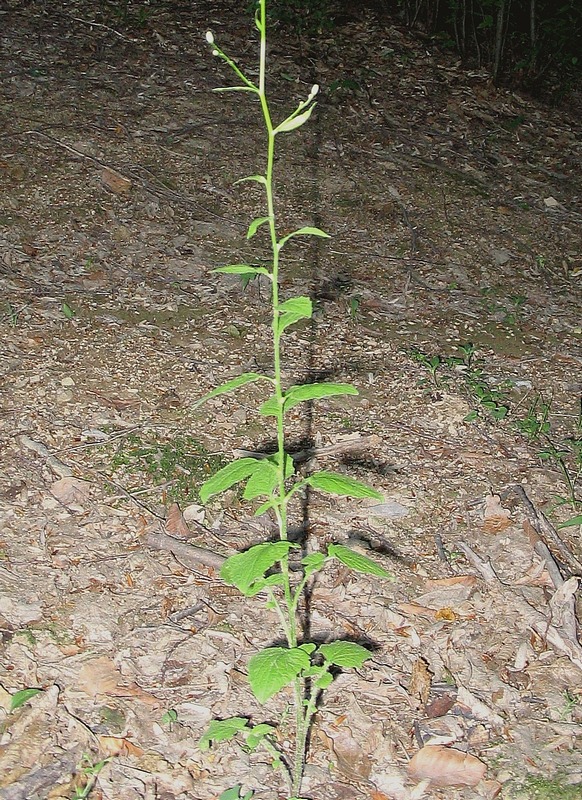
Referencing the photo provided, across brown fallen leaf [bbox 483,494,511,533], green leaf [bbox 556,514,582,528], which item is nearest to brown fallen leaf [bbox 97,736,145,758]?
brown fallen leaf [bbox 483,494,511,533]

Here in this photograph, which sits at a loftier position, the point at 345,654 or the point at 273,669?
the point at 273,669

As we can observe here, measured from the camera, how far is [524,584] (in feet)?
8.91

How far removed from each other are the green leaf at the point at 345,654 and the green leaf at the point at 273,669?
5.5 inches

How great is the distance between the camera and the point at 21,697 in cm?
220

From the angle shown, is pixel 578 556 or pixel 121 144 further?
pixel 121 144

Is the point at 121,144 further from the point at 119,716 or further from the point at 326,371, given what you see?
the point at 119,716

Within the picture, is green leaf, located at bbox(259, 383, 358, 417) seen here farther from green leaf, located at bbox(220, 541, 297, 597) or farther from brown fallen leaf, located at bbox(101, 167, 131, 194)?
brown fallen leaf, located at bbox(101, 167, 131, 194)

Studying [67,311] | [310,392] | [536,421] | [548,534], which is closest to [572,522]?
[548,534]

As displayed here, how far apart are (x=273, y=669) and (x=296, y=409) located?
6.05 ft

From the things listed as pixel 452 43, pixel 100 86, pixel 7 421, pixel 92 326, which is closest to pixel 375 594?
pixel 7 421

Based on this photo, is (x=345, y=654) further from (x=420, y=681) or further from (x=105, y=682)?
(x=105, y=682)

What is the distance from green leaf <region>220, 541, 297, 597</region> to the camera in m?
1.67

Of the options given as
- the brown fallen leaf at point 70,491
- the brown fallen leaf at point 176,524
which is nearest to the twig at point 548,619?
the brown fallen leaf at point 176,524

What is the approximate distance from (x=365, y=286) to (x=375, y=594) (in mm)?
1964
